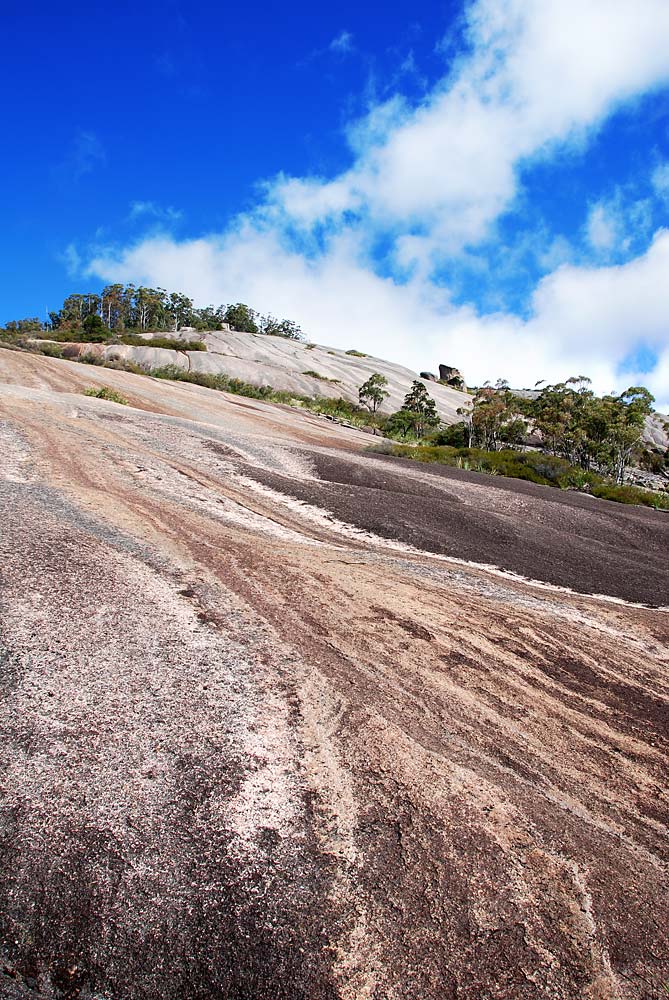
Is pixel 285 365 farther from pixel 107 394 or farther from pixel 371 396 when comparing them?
pixel 107 394

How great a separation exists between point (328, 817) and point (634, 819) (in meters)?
2.13

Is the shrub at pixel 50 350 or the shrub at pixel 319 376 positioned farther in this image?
the shrub at pixel 319 376

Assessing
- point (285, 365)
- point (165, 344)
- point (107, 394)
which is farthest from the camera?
point (285, 365)

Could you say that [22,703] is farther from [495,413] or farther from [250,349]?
[250,349]

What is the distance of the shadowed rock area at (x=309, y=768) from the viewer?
8.85 feet

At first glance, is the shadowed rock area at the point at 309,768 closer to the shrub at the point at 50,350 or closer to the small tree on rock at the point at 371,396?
the shrub at the point at 50,350

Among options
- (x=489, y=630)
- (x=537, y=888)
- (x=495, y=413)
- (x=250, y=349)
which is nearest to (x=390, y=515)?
(x=489, y=630)

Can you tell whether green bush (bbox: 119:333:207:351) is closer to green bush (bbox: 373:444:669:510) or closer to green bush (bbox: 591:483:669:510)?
green bush (bbox: 373:444:669:510)

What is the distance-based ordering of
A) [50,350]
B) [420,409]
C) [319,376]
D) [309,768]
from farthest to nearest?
[420,409] → [319,376] → [50,350] → [309,768]

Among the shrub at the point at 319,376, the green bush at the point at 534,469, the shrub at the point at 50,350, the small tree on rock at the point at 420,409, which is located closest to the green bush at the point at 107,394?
the green bush at the point at 534,469

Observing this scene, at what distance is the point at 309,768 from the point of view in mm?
3834

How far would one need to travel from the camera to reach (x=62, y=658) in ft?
15.1

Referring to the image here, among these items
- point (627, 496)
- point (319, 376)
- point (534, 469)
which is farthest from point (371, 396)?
point (627, 496)

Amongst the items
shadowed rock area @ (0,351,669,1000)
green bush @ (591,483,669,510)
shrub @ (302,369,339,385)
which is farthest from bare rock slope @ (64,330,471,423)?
shadowed rock area @ (0,351,669,1000)
